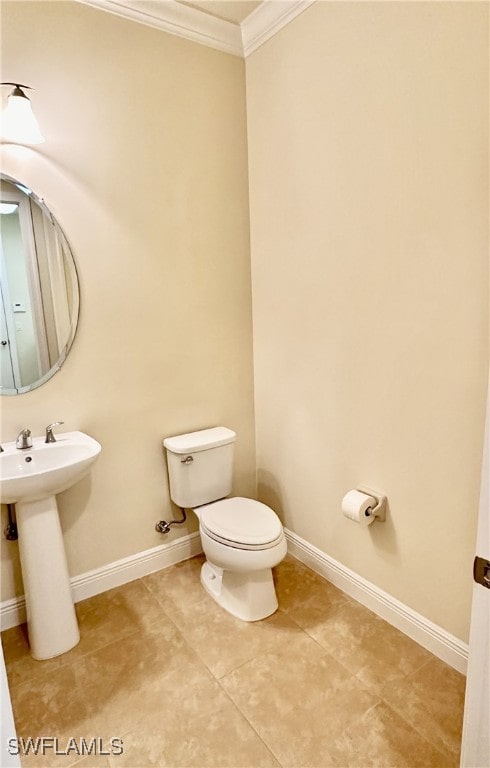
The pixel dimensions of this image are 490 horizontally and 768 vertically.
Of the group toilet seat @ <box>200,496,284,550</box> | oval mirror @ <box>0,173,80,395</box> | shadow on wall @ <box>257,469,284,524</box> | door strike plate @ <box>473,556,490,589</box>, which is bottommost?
shadow on wall @ <box>257,469,284,524</box>

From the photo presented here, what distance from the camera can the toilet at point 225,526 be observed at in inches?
74.6

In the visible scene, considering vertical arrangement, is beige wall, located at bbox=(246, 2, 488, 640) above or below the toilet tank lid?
above

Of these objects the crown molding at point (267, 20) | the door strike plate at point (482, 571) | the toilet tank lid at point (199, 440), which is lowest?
the toilet tank lid at point (199, 440)

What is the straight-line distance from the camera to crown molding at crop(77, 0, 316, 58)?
6.19ft

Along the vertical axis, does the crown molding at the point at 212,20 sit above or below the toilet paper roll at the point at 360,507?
above

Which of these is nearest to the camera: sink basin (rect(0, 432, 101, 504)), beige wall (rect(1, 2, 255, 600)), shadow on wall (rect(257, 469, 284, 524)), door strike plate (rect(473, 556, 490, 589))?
door strike plate (rect(473, 556, 490, 589))

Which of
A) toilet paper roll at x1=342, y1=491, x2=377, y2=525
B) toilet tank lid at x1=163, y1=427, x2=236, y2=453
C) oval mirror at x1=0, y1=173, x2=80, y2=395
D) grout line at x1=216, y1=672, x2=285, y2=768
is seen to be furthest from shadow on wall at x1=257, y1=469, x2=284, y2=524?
oval mirror at x1=0, y1=173, x2=80, y2=395

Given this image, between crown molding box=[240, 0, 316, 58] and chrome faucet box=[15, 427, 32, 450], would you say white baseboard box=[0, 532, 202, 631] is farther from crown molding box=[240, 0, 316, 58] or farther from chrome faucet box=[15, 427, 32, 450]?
crown molding box=[240, 0, 316, 58]

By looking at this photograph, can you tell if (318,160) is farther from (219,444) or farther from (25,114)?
(219,444)

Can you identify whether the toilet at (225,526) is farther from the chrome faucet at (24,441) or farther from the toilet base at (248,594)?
the chrome faucet at (24,441)

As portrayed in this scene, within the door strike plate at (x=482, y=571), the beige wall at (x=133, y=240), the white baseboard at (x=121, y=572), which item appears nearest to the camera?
the door strike plate at (x=482, y=571)

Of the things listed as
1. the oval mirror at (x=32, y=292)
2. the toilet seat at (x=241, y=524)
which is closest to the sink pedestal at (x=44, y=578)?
the oval mirror at (x=32, y=292)

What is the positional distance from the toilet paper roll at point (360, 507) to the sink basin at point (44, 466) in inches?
40.7

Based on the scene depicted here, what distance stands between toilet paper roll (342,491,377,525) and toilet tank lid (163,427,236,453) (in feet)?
2.22
